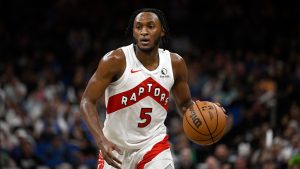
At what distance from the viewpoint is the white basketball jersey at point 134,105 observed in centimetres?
645

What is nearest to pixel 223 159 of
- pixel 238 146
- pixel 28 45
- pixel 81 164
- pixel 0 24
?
pixel 238 146

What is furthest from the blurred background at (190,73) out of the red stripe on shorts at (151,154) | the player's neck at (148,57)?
the player's neck at (148,57)

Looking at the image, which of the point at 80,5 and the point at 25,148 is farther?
the point at 80,5

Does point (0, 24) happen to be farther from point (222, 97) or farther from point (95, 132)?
point (95, 132)

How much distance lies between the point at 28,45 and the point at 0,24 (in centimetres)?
109

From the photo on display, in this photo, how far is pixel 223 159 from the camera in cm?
1121

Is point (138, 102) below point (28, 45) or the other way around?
the other way around

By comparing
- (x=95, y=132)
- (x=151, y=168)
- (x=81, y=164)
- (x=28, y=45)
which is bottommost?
(x=81, y=164)

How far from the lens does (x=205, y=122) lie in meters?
6.71

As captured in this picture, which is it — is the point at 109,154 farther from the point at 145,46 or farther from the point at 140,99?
the point at 145,46

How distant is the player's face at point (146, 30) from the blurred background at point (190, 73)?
10.9 ft

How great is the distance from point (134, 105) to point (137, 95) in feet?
0.30

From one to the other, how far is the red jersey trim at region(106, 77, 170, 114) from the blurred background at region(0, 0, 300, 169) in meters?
3.10

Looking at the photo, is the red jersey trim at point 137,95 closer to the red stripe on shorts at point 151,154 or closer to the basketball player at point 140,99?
the basketball player at point 140,99
